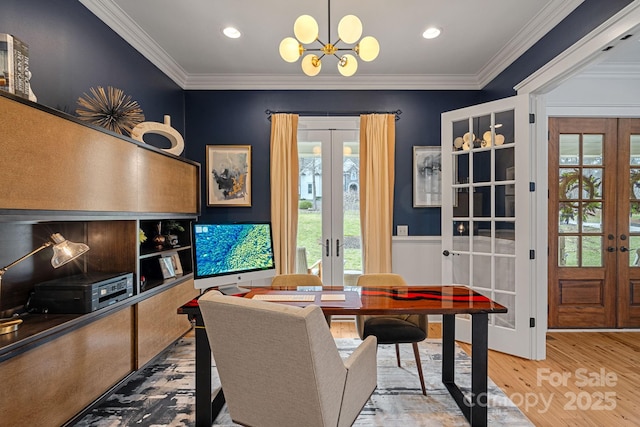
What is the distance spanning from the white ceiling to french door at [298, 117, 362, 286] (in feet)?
1.72

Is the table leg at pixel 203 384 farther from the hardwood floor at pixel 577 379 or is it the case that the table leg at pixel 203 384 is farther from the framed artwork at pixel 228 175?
the framed artwork at pixel 228 175

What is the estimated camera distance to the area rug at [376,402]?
2002 mm

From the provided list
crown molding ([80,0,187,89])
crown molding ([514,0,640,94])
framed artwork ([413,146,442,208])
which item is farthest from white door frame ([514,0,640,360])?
crown molding ([80,0,187,89])

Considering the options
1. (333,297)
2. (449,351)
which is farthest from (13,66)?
(449,351)

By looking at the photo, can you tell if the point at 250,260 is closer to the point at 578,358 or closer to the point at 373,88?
the point at 373,88

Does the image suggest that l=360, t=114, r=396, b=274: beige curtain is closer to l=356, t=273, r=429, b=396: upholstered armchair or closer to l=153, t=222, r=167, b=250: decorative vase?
l=356, t=273, r=429, b=396: upholstered armchair

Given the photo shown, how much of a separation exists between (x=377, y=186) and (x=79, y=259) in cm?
276

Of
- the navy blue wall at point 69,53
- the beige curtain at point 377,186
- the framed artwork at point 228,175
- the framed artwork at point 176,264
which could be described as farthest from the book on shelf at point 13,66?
the beige curtain at point 377,186

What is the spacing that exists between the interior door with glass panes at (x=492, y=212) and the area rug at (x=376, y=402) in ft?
2.06

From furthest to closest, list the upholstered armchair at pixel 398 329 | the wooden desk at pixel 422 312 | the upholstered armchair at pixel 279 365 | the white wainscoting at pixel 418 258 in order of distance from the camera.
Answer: the white wainscoting at pixel 418 258 < the upholstered armchair at pixel 398 329 < the wooden desk at pixel 422 312 < the upholstered armchair at pixel 279 365

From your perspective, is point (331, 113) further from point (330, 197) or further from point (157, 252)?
point (157, 252)

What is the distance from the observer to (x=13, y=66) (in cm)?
155

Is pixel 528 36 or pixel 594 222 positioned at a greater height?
pixel 528 36

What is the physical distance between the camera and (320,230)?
390 cm
